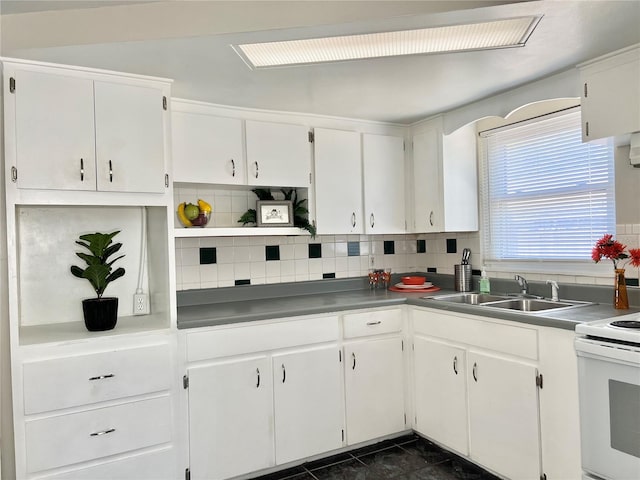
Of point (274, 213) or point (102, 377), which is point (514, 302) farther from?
point (102, 377)

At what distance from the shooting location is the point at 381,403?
2.90m

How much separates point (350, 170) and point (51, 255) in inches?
76.1

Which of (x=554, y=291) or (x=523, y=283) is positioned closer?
(x=554, y=291)

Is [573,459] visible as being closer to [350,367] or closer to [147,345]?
[350,367]

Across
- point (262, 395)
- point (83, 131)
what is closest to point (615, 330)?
point (262, 395)

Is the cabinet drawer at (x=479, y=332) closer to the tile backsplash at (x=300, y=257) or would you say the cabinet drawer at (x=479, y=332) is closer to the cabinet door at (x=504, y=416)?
the cabinet door at (x=504, y=416)

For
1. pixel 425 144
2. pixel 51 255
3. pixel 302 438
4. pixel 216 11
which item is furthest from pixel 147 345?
pixel 425 144

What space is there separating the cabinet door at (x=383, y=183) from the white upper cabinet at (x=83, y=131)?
59.4 inches

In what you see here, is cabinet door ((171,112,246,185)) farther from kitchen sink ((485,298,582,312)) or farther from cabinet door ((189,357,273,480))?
kitchen sink ((485,298,582,312))

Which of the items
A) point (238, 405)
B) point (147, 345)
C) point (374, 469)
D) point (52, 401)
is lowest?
point (374, 469)

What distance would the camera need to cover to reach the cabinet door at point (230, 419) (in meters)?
2.39

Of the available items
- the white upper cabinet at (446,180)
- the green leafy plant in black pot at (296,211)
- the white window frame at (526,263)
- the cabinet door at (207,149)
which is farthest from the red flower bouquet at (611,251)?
the cabinet door at (207,149)

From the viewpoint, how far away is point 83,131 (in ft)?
7.24

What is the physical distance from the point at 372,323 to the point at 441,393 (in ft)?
1.88
